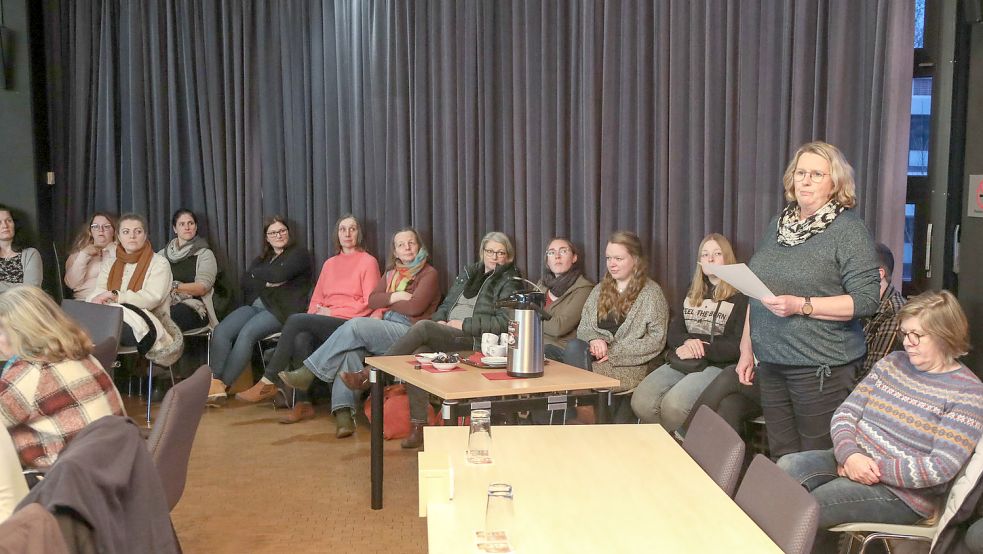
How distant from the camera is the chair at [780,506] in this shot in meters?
1.82

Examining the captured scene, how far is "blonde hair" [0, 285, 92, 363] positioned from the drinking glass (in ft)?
4.35

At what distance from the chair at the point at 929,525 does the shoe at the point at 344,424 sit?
3160 mm

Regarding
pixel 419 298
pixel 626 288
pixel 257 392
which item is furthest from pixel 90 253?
pixel 626 288

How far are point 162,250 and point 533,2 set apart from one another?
336 cm

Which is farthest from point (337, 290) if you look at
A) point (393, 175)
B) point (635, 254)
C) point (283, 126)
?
point (635, 254)

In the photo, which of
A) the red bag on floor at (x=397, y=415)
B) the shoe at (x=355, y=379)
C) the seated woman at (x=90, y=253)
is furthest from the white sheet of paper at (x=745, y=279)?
the seated woman at (x=90, y=253)

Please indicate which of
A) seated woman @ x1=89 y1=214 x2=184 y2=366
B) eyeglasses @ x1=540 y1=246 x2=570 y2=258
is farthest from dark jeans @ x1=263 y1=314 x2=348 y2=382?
eyeglasses @ x1=540 y1=246 x2=570 y2=258

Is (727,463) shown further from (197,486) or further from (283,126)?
(283,126)

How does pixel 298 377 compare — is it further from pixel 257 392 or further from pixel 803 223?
pixel 803 223

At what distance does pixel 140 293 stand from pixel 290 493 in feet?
7.31

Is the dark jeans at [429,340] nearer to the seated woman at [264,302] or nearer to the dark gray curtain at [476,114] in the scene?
the dark gray curtain at [476,114]

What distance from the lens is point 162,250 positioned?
6980 mm

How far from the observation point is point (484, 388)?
3.49 meters

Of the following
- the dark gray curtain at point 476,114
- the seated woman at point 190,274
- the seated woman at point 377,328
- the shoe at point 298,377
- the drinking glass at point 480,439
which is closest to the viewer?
the drinking glass at point 480,439
